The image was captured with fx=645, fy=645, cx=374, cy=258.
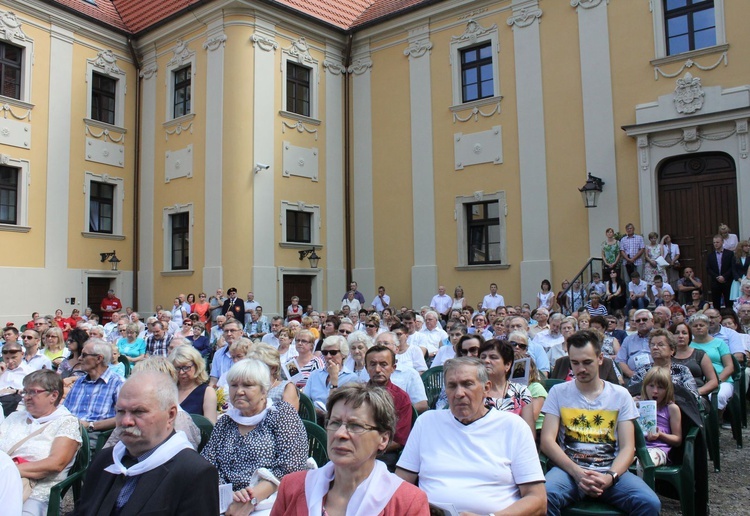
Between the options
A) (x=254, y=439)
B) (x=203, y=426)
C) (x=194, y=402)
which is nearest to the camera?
(x=254, y=439)

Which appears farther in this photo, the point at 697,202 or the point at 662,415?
the point at 697,202

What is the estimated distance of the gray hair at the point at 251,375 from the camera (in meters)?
3.80

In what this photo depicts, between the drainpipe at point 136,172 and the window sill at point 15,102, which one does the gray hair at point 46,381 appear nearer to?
the window sill at point 15,102

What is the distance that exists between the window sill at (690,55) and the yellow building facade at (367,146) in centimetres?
4

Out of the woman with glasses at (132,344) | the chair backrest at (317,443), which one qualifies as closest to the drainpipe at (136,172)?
the woman with glasses at (132,344)

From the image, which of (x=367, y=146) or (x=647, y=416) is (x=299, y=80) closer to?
(x=367, y=146)

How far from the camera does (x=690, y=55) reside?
44.1 ft

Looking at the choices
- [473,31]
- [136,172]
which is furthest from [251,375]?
[136,172]

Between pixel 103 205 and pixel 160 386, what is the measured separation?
17.0 metres

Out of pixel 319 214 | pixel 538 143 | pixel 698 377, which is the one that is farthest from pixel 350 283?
pixel 698 377

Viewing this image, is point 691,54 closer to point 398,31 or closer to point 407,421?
point 398,31

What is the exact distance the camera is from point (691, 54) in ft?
44.0

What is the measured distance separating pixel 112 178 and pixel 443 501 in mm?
17341

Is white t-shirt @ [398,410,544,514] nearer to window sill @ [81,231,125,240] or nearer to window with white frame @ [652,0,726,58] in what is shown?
window with white frame @ [652,0,726,58]
